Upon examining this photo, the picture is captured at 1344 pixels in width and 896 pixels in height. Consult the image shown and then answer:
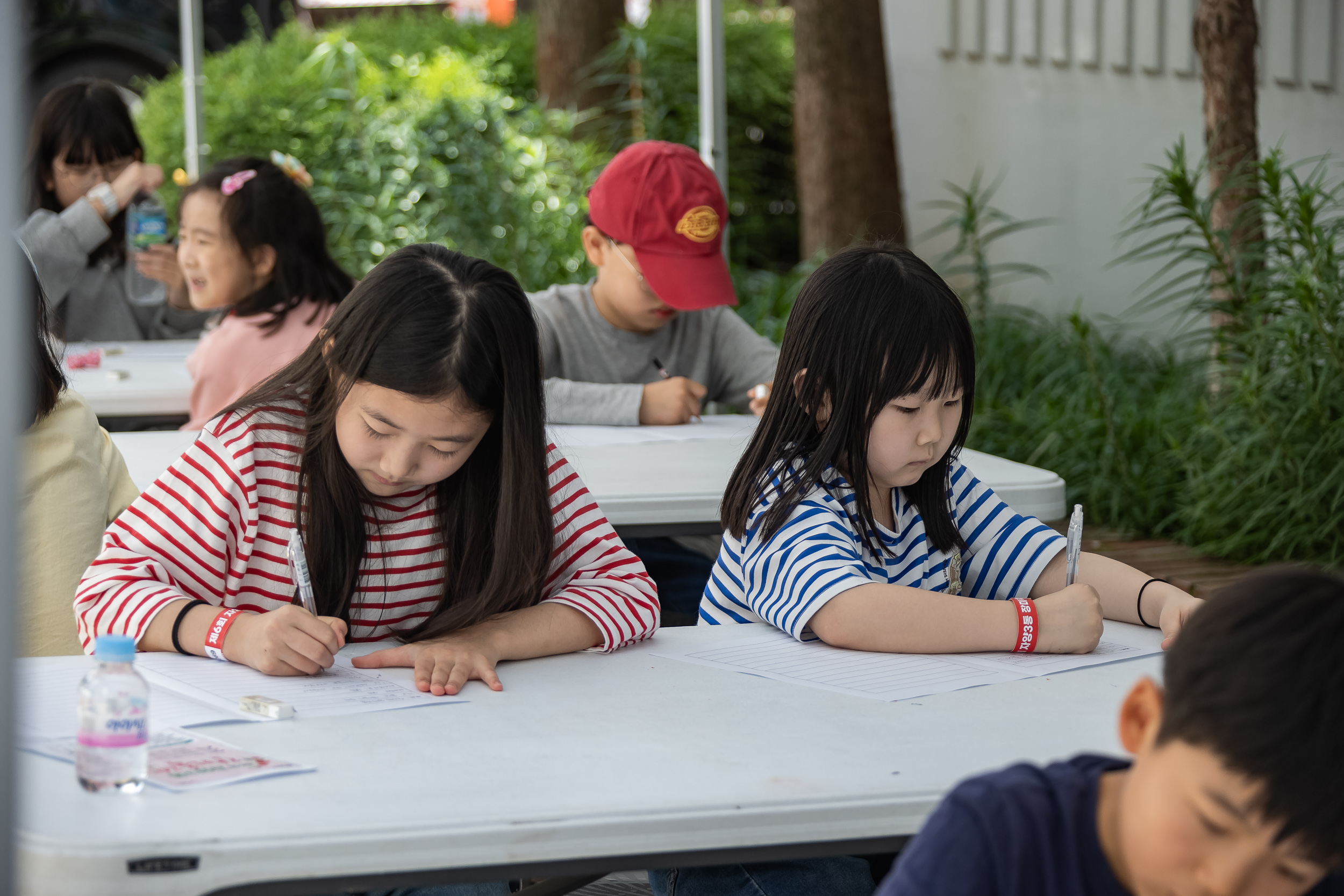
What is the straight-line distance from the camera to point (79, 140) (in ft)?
14.8

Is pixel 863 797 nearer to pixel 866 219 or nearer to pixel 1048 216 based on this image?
pixel 866 219

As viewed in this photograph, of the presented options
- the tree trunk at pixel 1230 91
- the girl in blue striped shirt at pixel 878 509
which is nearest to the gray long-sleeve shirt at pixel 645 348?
the tree trunk at pixel 1230 91

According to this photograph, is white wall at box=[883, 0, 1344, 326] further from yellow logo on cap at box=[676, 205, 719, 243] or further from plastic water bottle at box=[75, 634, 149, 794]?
plastic water bottle at box=[75, 634, 149, 794]

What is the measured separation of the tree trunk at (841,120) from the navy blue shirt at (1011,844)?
511 centimetres

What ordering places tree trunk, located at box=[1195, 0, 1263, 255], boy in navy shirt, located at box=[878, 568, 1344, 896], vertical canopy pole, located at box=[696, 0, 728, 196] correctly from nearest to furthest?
boy in navy shirt, located at box=[878, 568, 1344, 896], tree trunk, located at box=[1195, 0, 1263, 255], vertical canopy pole, located at box=[696, 0, 728, 196]

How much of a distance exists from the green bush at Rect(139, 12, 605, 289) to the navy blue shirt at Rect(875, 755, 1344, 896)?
497 centimetres

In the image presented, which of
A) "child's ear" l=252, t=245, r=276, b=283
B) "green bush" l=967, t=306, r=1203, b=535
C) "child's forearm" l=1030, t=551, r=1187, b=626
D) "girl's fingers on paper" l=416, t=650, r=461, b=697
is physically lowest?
"green bush" l=967, t=306, r=1203, b=535

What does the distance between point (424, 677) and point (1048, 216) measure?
17.7 feet

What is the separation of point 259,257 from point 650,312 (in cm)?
97

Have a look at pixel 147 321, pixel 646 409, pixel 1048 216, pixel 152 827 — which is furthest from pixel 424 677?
pixel 1048 216

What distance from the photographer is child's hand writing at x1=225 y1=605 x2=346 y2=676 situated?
1.51 m

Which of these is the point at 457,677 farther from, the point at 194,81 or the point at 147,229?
the point at 194,81

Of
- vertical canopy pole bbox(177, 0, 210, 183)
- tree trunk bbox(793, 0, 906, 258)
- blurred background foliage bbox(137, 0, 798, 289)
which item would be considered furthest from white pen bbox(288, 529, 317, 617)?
vertical canopy pole bbox(177, 0, 210, 183)

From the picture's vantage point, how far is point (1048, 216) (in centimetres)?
639
